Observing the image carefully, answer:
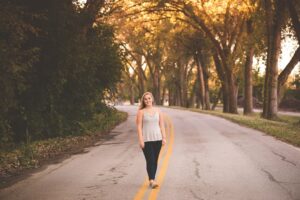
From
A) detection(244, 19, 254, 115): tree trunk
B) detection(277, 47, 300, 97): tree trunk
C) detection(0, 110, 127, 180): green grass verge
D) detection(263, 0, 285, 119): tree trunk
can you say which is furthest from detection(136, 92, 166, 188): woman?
detection(244, 19, 254, 115): tree trunk

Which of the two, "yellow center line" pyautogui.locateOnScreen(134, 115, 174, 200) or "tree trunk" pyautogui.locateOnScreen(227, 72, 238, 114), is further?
"tree trunk" pyautogui.locateOnScreen(227, 72, 238, 114)

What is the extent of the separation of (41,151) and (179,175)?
6.02 metres

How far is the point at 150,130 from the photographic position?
8.85 m

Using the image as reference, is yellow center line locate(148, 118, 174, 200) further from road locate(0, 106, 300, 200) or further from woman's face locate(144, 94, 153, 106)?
woman's face locate(144, 94, 153, 106)

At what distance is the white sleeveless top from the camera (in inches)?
348

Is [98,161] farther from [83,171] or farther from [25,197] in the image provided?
[25,197]

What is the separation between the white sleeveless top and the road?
3.09 ft

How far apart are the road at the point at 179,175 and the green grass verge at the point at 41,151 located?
77 centimetres

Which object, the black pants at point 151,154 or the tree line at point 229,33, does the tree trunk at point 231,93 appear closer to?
the tree line at point 229,33

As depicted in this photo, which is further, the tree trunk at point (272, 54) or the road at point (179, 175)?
the tree trunk at point (272, 54)

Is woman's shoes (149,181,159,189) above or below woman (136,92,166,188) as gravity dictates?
below

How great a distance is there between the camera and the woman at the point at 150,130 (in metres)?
8.84

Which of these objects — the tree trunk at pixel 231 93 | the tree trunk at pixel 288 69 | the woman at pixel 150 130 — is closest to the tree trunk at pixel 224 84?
the tree trunk at pixel 231 93

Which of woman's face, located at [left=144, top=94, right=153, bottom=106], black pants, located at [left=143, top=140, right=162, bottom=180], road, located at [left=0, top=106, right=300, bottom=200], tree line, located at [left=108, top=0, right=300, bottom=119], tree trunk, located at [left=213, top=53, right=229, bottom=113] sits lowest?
road, located at [left=0, top=106, right=300, bottom=200]
